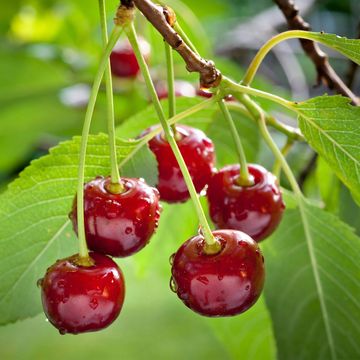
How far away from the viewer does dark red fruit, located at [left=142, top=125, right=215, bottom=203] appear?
1.00 meters

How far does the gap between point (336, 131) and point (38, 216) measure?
0.37 metres

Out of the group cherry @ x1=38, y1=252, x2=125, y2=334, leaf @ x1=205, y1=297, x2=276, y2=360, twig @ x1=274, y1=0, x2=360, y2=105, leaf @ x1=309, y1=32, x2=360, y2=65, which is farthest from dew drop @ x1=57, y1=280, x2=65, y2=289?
leaf @ x1=205, y1=297, x2=276, y2=360

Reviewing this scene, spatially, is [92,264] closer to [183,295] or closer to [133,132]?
[183,295]

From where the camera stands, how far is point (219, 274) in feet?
2.69

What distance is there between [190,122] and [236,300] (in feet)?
1.45

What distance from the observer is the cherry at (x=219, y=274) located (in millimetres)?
820

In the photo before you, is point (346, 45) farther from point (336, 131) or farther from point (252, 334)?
point (252, 334)

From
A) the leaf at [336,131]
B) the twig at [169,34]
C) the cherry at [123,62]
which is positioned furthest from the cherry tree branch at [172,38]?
the cherry at [123,62]

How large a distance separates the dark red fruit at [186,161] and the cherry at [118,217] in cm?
12

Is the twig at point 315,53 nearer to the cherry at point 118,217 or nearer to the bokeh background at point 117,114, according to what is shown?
the bokeh background at point 117,114

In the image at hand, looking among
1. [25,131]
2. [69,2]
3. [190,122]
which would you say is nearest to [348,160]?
[190,122]

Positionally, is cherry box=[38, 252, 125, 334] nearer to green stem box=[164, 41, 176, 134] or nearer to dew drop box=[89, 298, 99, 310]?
dew drop box=[89, 298, 99, 310]

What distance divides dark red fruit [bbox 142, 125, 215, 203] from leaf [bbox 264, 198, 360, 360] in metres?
0.22

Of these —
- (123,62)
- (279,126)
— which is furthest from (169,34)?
(123,62)
